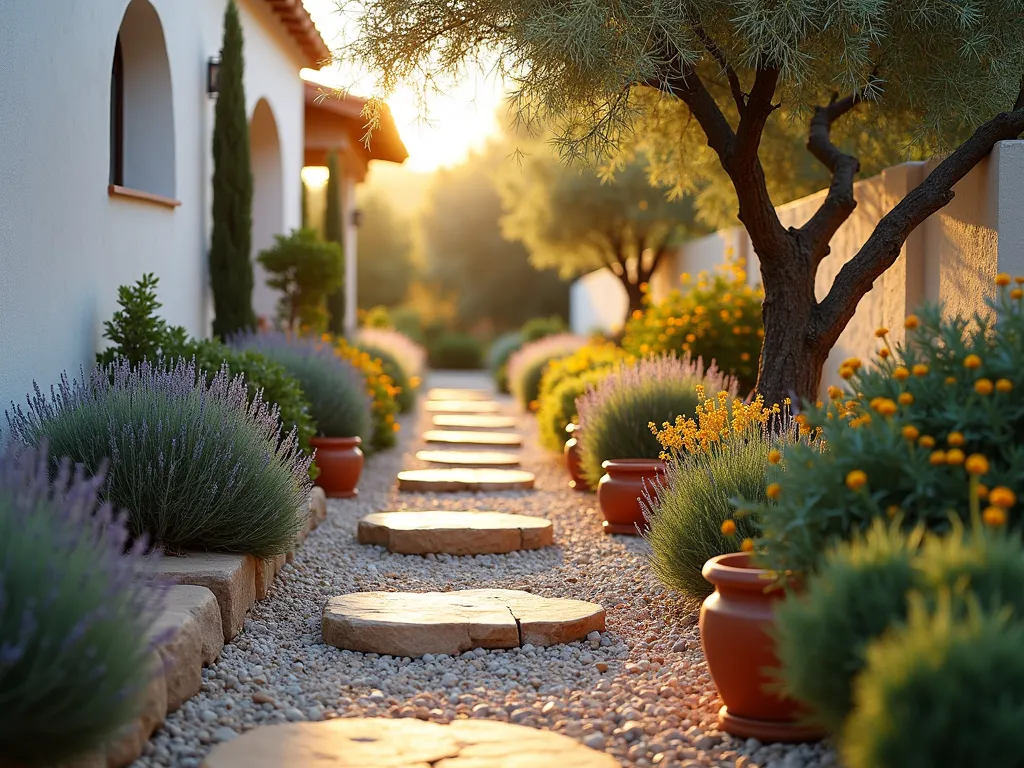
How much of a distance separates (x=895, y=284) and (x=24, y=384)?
5.20m

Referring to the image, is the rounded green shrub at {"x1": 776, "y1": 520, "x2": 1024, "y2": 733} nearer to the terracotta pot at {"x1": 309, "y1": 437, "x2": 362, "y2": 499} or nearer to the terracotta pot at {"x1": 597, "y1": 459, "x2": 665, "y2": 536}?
the terracotta pot at {"x1": 597, "y1": 459, "x2": 665, "y2": 536}

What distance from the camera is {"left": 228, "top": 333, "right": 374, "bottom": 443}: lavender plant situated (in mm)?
7727

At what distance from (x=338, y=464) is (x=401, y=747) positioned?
4533mm

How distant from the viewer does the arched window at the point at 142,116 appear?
24.0 feet

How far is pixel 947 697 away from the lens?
2041 mm

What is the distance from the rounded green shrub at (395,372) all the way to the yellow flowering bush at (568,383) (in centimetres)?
215

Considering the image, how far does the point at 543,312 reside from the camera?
3089 cm

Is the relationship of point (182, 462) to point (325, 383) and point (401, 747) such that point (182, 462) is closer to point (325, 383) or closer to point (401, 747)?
point (401, 747)

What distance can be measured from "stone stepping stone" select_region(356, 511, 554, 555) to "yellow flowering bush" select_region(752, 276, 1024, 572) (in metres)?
3.07

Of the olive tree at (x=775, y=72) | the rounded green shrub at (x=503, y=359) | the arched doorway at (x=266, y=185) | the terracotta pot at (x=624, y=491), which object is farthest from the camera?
the rounded green shrub at (x=503, y=359)

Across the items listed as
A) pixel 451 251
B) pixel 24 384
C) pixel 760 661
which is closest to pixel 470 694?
pixel 760 661

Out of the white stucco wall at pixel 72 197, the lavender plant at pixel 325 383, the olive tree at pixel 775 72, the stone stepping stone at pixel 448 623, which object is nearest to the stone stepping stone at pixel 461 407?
the lavender plant at pixel 325 383

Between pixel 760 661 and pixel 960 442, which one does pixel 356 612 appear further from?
pixel 960 442

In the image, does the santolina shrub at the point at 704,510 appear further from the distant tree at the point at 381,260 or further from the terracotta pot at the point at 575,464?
the distant tree at the point at 381,260
